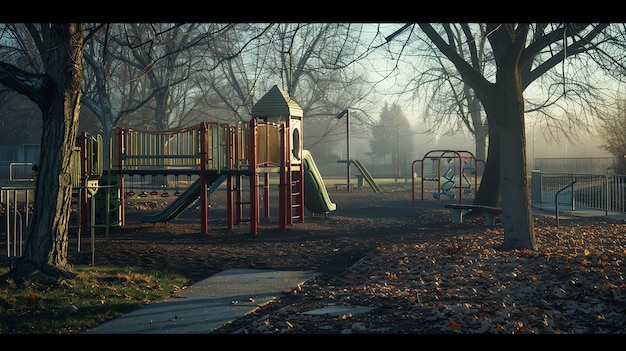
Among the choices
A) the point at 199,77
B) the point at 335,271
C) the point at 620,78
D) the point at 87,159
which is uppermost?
the point at 199,77

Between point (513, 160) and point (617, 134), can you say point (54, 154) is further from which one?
point (617, 134)

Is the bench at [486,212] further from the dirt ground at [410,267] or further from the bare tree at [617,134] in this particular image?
the bare tree at [617,134]

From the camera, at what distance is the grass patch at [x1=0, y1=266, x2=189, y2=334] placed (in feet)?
24.2

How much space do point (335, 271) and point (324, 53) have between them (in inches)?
1291

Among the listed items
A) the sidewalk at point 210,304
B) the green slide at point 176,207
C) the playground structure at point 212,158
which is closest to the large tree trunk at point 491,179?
the playground structure at point 212,158

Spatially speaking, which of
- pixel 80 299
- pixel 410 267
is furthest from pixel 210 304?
pixel 410 267

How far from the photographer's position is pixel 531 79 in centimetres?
1919

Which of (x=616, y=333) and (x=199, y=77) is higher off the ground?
(x=199, y=77)

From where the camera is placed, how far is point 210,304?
8508 millimetres

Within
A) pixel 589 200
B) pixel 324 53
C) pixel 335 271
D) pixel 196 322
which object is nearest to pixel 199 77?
pixel 324 53

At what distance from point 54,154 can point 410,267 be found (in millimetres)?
5313

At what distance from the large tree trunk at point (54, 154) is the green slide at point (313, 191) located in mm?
12340

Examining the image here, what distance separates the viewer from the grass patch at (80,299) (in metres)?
7.38

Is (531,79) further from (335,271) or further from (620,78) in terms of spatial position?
(335,271)
